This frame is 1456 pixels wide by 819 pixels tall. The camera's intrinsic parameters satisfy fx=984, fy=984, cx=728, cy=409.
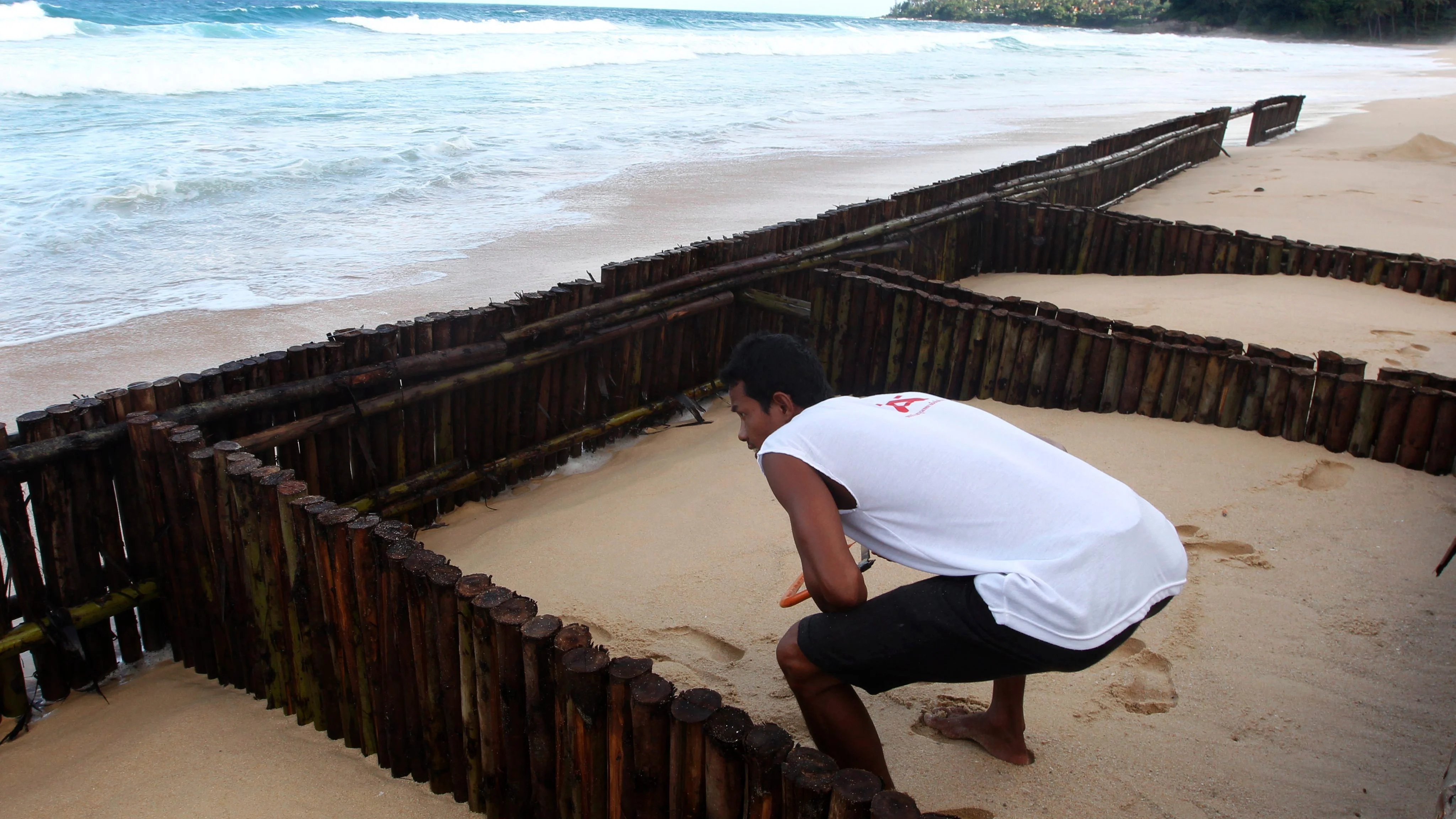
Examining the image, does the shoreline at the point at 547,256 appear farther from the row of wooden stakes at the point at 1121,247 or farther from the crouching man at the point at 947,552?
the crouching man at the point at 947,552

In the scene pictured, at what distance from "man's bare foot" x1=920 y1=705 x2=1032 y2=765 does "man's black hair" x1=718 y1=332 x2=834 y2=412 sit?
1.22 metres

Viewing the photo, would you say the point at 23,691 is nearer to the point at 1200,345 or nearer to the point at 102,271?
the point at 1200,345

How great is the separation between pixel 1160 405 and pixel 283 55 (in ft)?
95.2

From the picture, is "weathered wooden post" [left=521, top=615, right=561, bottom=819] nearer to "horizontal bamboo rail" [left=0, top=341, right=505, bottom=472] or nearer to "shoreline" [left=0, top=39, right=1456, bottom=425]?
"horizontal bamboo rail" [left=0, top=341, right=505, bottom=472]

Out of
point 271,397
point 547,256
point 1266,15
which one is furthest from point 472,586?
point 1266,15

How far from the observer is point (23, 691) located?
3572mm

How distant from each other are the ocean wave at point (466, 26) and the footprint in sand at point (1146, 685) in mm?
42683

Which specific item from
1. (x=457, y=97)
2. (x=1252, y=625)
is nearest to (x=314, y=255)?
(x=1252, y=625)

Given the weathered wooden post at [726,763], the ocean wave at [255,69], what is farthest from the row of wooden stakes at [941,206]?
the ocean wave at [255,69]

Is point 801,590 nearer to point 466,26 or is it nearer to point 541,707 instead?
point 541,707

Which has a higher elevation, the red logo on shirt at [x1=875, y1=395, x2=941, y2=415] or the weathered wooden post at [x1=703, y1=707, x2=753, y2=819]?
the red logo on shirt at [x1=875, y1=395, x2=941, y2=415]

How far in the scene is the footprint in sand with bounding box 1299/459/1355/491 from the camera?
496 centimetres

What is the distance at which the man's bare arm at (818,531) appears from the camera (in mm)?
2367


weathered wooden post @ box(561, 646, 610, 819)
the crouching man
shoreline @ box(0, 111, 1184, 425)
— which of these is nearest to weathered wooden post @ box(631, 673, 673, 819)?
weathered wooden post @ box(561, 646, 610, 819)
